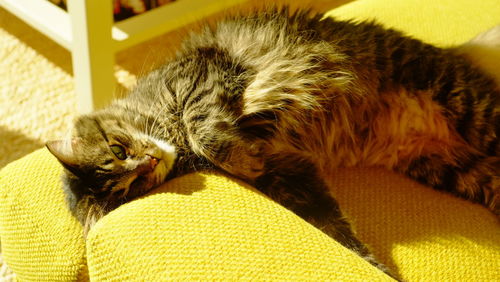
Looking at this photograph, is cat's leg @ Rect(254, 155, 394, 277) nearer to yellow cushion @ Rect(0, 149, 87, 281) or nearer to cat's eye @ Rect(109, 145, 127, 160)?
cat's eye @ Rect(109, 145, 127, 160)

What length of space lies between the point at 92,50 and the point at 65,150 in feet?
2.79

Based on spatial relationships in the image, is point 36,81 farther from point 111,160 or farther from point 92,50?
point 111,160

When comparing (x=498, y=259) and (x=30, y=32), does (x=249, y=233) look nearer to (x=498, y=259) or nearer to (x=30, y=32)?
(x=498, y=259)

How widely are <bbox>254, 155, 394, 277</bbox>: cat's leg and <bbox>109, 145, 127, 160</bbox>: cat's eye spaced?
0.30 meters

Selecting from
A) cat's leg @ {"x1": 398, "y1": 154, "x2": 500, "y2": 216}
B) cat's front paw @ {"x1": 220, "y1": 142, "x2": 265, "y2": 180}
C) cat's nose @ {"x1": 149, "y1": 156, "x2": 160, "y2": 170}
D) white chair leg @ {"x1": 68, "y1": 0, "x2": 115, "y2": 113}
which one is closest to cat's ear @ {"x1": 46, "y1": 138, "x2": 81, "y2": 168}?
cat's nose @ {"x1": 149, "y1": 156, "x2": 160, "y2": 170}

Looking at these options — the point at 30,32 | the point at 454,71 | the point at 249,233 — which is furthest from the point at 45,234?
the point at 30,32

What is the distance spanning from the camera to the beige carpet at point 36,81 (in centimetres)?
204

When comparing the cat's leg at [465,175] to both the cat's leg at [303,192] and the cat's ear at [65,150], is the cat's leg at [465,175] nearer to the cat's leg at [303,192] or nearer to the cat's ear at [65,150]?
the cat's leg at [303,192]

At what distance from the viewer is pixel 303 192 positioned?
45.9 inches

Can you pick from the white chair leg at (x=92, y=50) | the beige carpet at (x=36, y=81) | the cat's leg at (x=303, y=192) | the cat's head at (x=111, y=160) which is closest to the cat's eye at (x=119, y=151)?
the cat's head at (x=111, y=160)

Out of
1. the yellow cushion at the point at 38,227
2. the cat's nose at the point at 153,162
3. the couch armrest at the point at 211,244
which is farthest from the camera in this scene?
the cat's nose at the point at 153,162

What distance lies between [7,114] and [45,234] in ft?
4.48

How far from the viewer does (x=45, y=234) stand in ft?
3.16

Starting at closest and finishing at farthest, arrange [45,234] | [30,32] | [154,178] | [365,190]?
[45,234] → [154,178] → [365,190] → [30,32]
